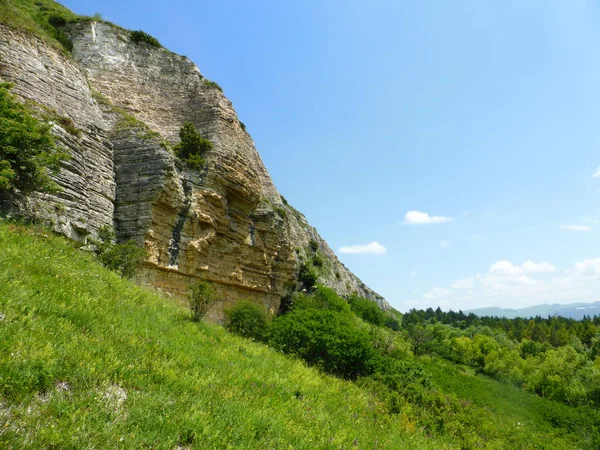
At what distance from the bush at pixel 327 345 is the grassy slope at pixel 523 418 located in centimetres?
557

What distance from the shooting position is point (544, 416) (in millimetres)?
22531

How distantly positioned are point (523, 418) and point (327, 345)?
13686 millimetres

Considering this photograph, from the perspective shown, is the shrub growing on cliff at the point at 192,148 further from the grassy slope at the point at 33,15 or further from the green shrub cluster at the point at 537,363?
the green shrub cluster at the point at 537,363

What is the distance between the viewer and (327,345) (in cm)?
1767

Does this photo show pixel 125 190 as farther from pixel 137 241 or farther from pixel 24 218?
pixel 24 218

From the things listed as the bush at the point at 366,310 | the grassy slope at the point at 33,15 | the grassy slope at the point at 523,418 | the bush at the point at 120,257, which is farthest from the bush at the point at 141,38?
the bush at the point at 366,310

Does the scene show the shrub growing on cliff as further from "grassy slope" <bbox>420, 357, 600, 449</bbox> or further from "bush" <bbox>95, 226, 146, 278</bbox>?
"grassy slope" <bbox>420, 357, 600, 449</bbox>

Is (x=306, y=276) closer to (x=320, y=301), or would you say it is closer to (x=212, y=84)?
(x=320, y=301)

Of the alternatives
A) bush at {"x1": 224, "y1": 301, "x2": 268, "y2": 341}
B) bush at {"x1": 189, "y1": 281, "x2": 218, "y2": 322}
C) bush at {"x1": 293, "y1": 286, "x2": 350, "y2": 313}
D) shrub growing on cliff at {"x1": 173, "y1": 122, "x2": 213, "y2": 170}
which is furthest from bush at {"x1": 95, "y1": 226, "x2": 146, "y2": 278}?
bush at {"x1": 293, "y1": 286, "x2": 350, "y2": 313}

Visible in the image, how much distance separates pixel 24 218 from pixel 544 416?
29180mm

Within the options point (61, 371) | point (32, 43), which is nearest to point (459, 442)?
point (61, 371)

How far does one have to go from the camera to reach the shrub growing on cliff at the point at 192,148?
23.6 metres

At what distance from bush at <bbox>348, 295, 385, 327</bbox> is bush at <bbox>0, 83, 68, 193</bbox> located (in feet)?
155

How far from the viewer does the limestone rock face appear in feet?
58.1
